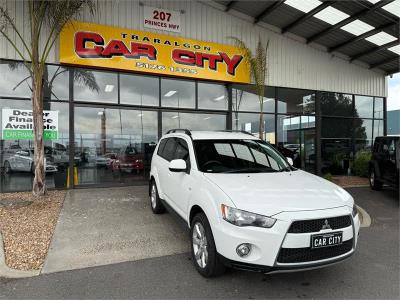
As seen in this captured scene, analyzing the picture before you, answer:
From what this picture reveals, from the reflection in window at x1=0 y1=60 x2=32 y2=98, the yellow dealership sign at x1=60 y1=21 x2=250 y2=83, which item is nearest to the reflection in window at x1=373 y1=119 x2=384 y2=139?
the yellow dealership sign at x1=60 y1=21 x2=250 y2=83

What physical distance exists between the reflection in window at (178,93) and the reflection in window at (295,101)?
409 centimetres

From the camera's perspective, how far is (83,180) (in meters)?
9.50

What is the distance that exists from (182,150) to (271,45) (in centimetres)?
924

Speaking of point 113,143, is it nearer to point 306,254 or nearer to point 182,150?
point 182,150

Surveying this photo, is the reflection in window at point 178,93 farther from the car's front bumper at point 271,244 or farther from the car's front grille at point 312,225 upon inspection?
the car's front grille at point 312,225

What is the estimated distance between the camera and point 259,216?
9.89 ft

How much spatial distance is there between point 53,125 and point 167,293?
24.7ft

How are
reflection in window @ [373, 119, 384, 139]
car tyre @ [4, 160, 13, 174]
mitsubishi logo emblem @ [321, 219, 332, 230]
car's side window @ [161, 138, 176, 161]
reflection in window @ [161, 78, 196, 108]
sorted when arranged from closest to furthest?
mitsubishi logo emblem @ [321, 219, 332, 230], car's side window @ [161, 138, 176, 161], car tyre @ [4, 160, 13, 174], reflection in window @ [161, 78, 196, 108], reflection in window @ [373, 119, 384, 139]

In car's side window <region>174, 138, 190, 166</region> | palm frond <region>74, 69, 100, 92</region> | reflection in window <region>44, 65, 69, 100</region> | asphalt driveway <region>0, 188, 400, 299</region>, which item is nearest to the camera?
asphalt driveway <region>0, 188, 400, 299</region>

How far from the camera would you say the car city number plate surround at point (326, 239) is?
301 cm

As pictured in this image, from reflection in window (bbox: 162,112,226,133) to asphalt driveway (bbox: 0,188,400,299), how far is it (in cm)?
696

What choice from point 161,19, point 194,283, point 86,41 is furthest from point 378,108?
point 194,283

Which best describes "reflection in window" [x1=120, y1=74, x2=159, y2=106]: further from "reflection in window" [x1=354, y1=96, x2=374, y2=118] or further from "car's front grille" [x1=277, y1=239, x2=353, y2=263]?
"reflection in window" [x1=354, y1=96, x2=374, y2=118]

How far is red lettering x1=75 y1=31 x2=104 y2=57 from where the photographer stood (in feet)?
29.6
